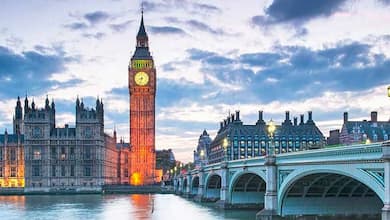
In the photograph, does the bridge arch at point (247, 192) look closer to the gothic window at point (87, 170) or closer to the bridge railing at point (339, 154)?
the bridge railing at point (339, 154)

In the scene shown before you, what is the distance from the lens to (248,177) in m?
73.7

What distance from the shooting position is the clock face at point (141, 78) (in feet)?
597

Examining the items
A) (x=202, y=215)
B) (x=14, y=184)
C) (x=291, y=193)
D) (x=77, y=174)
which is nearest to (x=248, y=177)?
(x=202, y=215)

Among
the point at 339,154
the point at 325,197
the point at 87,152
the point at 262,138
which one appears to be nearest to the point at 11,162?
the point at 87,152

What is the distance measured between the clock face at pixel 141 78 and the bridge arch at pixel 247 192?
107 meters

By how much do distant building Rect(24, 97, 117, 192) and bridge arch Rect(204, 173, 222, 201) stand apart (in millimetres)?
56371

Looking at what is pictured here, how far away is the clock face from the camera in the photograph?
597 feet

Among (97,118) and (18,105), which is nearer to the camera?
(97,118)

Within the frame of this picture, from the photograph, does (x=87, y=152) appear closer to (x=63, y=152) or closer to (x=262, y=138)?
(x=63, y=152)

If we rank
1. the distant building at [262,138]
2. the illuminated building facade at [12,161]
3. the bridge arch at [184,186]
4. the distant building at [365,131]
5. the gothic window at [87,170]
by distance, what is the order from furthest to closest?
the distant building at [262,138] → the illuminated building facade at [12,161] → the gothic window at [87,170] → the bridge arch at [184,186] → the distant building at [365,131]

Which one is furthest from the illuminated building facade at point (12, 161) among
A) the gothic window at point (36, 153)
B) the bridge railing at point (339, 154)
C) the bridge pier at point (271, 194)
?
the bridge railing at point (339, 154)

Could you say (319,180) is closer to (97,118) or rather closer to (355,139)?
(355,139)

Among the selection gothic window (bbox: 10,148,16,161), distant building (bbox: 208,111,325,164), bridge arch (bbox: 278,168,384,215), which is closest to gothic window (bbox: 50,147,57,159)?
gothic window (bbox: 10,148,16,161)

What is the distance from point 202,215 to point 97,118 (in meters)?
91.7
